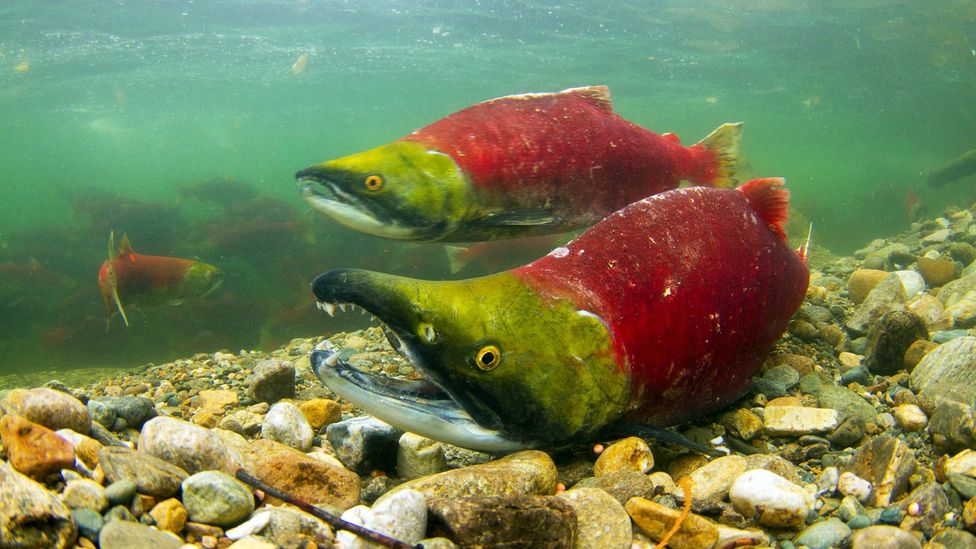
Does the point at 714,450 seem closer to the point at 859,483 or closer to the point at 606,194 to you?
the point at 859,483

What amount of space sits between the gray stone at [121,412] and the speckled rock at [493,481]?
5.25 feet

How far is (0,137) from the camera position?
62188 millimetres

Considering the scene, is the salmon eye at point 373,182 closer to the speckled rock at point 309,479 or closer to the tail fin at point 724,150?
the speckled rock at point 309,479

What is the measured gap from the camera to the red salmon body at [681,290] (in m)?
2.68

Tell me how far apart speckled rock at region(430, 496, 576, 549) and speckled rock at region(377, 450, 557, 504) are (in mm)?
180

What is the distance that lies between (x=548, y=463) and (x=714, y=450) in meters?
0.78

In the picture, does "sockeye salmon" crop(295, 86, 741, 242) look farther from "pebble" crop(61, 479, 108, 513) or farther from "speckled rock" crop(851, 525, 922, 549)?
"speckled rock" crop(851, 525, 922, 549)

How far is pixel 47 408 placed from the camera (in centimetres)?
229

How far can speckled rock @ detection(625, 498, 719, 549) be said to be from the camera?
202 centimetres

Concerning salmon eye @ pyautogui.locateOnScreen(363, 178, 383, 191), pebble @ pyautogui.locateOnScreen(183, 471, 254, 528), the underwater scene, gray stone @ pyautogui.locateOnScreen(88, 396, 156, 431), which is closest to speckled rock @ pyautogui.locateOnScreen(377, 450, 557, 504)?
the underwater scene

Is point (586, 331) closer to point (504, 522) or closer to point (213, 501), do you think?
point (504, 522)

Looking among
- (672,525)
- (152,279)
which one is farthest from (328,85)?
(672,525)

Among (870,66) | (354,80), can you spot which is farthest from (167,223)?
(870,66)

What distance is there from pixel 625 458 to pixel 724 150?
301cm
